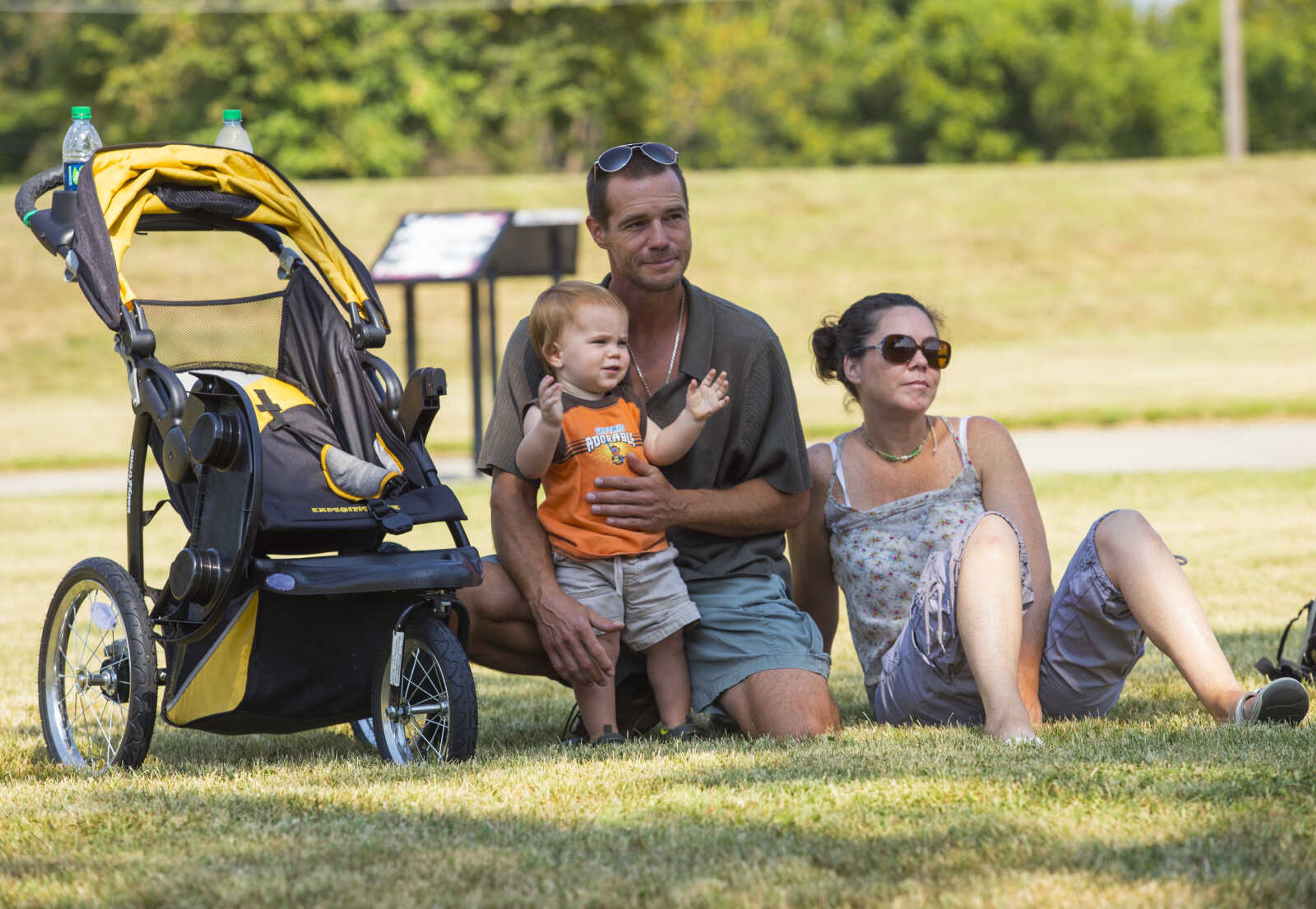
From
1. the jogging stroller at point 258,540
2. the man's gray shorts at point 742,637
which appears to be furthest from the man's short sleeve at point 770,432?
the jogging stroller at point 258,540

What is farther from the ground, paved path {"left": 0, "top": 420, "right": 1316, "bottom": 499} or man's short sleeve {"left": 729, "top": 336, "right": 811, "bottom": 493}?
man's short sleeve {"left": 729, "top": 336, "right": 811, "bottom": 493}

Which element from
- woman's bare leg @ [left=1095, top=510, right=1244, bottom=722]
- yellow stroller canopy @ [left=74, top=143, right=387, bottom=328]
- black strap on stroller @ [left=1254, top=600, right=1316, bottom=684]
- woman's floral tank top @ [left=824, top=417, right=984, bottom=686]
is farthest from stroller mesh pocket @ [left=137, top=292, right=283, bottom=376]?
black strap on stroller @ [left=1254, top=600, right=1316, bottom=684]

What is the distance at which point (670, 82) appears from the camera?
2105 inches

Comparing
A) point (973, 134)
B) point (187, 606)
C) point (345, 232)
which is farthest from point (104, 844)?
point (973, 134)

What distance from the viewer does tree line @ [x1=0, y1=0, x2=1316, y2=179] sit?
39344 mm

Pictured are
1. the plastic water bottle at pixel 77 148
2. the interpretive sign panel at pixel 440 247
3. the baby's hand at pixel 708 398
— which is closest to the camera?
the baby's hand at pixel 708 398

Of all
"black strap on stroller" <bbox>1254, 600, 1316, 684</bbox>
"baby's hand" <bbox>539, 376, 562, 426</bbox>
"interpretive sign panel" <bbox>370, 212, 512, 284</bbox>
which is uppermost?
"interpretive sign panel" <bbox>370, 212, 512, 284</bbox>

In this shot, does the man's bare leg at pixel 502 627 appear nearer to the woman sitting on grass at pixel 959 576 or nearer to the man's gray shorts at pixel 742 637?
the man's gray shorts at pixel 742 637

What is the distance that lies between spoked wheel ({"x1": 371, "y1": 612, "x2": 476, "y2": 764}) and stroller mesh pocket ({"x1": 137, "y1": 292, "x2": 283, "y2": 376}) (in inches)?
49.8

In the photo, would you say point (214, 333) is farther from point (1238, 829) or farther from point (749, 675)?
point (1238, 829)

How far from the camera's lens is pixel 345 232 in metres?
30.3

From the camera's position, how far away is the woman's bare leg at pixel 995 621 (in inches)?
160

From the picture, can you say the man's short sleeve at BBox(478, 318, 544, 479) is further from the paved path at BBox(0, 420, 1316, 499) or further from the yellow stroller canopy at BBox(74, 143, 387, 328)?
the paved path at BBox(0, 420, 1316, 499)

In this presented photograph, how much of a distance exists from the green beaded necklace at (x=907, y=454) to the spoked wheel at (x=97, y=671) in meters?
2.07
